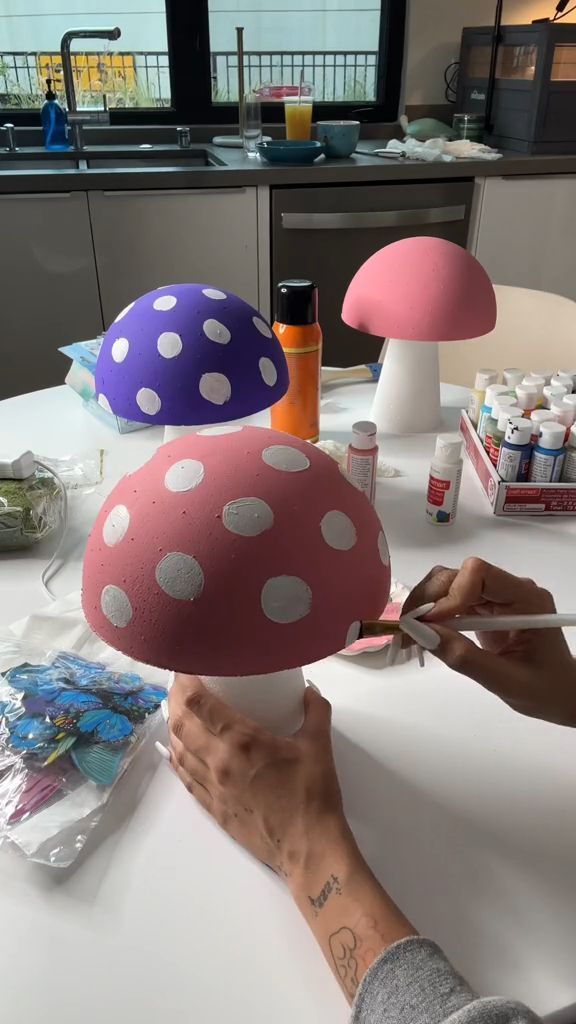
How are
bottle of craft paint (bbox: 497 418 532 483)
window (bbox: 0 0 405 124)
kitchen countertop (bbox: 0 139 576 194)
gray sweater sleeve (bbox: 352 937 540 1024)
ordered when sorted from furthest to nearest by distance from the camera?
1. window (bbox: 0 0 405 124)
2. kitchen countertop (bbox: 0 139 576 194)
3. bottle of craft paint (bbox: 497 418 532 483)
4. gray sweater sleeve (bbox: 352 937 540 1024)

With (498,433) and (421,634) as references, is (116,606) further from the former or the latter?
(498,433)

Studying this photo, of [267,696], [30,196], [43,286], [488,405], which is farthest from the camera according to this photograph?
[43,286]

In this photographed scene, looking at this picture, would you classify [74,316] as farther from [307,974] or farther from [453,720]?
[307,974]

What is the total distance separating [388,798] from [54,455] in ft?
2.19

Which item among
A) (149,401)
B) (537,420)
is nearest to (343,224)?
(537,420)

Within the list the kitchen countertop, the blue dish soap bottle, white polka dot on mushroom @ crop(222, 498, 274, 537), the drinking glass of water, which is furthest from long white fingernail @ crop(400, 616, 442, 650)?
the blue dish soap bottle

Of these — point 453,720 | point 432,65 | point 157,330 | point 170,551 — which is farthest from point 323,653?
point 432,65

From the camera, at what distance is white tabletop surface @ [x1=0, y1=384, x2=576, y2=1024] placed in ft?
1.38

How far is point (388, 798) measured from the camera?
20.9 inches

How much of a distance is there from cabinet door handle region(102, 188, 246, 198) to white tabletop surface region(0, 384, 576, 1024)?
5.47 ft

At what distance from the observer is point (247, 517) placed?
429 millimetres

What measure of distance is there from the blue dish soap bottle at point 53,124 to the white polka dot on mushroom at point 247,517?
2.21 m

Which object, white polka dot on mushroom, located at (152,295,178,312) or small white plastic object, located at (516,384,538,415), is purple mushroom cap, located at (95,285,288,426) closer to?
white polka dot on mushroom, located at (152,295,178,312)

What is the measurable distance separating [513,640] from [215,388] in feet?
1.24
